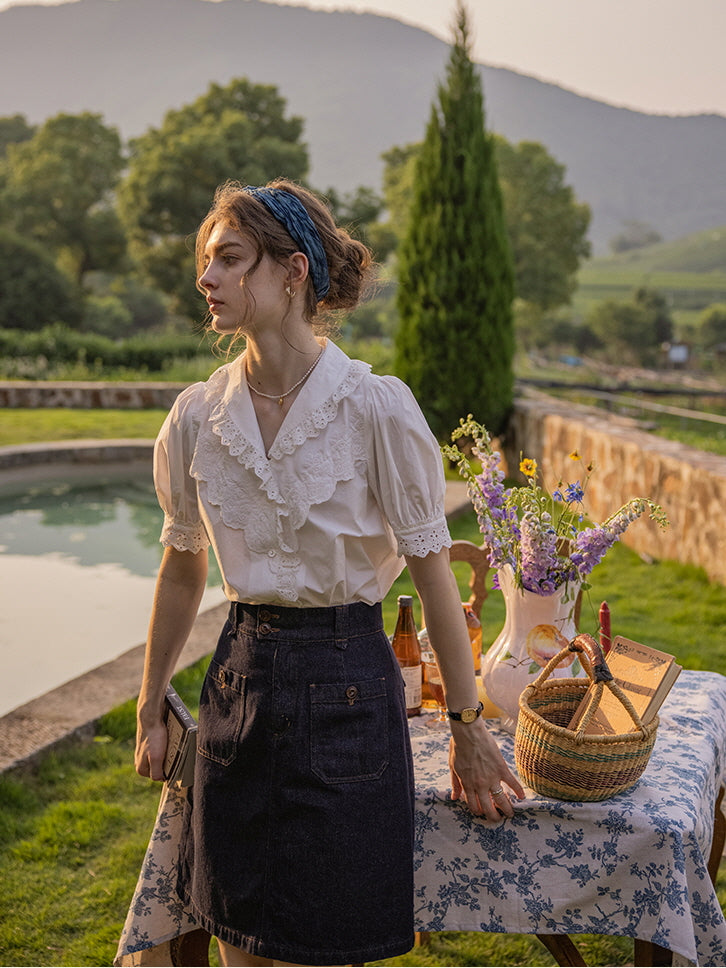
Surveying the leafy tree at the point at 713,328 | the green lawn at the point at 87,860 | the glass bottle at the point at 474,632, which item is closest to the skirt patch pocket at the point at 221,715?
the glass bottle at the point at 474,632

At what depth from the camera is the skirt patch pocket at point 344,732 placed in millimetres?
1383

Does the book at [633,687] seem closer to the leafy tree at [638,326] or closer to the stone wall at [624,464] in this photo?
the stone wall at [624,464]

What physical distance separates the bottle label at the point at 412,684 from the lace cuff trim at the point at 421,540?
24.9 inches

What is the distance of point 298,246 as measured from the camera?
143 centimetres

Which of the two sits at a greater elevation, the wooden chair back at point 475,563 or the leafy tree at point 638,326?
the wooden chair back at point 475,563

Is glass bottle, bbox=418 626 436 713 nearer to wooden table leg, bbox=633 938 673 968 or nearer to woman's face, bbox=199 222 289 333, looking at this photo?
wooden table leg, bbox=633 938 673 968

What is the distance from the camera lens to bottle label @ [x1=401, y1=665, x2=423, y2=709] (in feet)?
6.47

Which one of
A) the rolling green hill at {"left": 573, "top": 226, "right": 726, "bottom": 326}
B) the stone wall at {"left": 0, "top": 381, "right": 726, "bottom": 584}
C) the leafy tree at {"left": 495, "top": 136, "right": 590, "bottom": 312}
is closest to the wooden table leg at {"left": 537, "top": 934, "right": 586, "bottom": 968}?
the stone wall at {"left": 0, "top": 381, "right": 726, "bottom": 584}

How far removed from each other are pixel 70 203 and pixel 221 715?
43647 mm

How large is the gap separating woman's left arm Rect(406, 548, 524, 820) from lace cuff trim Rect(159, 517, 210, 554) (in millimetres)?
403

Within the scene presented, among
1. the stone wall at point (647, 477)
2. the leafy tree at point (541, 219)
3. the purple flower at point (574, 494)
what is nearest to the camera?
the purple flower at point (574, 494)

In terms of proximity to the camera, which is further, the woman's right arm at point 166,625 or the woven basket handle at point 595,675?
the woman's right arm at point 166,625

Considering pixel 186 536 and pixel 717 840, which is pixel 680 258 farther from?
pixel 186 536

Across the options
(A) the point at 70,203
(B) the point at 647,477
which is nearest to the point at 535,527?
(B) the point at 647,477
